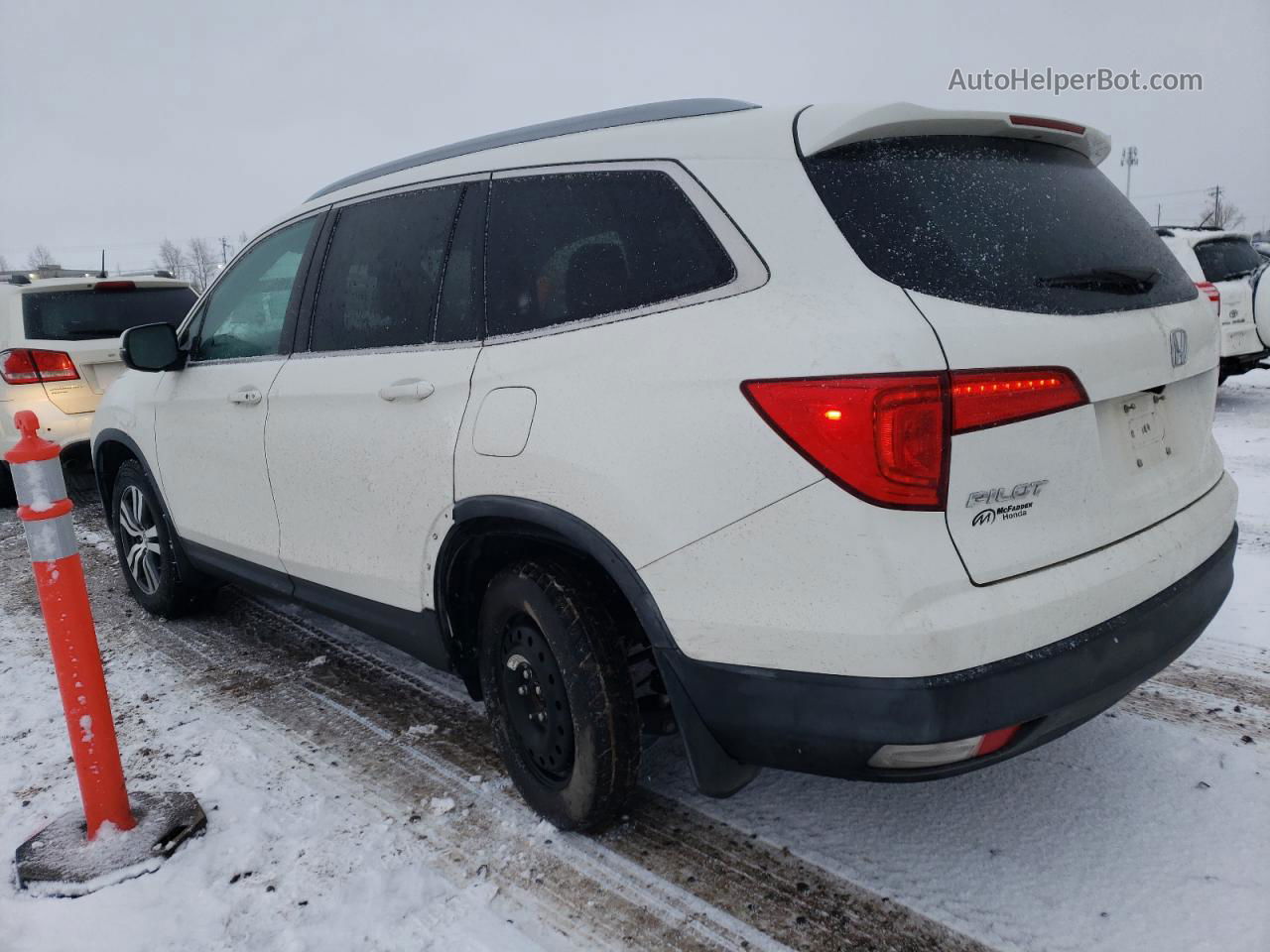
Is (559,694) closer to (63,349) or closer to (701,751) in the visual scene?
(701,751)

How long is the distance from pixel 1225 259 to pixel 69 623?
10.1m

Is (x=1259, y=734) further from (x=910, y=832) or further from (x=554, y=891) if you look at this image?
Answer: (x=554, y=891)

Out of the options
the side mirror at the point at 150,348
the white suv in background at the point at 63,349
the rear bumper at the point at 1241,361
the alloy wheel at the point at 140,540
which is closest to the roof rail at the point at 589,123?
the side mirror at the point at 150,348

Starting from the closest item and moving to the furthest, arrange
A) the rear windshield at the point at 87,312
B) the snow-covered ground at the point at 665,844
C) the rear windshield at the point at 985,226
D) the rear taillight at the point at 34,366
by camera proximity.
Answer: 1. the rear windshield at the point at 985,226
2. the snow-covered ground at the point at 665,844
3. the rear taillight at the point at 34,366
4. the rear windshield at the point at 87,312

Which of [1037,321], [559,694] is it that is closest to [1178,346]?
[1037,321]

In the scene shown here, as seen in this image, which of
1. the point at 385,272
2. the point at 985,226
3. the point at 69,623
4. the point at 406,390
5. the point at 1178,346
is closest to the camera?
the point at 985,226

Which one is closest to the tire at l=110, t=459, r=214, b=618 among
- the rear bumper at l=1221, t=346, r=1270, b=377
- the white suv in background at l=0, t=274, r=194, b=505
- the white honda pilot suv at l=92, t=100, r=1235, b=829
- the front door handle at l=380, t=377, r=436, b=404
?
the white honda pilot suv at l=92, t=100, r=1235, b=829

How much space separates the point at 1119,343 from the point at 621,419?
1.13 m

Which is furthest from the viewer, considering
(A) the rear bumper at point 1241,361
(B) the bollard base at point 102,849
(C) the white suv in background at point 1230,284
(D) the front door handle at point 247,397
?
(A) the rear bumper at point 1241,361

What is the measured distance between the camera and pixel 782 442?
70.6 inches

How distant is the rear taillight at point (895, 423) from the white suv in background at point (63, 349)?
5.77 meters

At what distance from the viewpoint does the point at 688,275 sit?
6.75ft

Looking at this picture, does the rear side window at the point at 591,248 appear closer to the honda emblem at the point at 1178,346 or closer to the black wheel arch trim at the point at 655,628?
the black wheel arch trim at the point at 655,628

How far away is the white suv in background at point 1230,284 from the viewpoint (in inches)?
326
